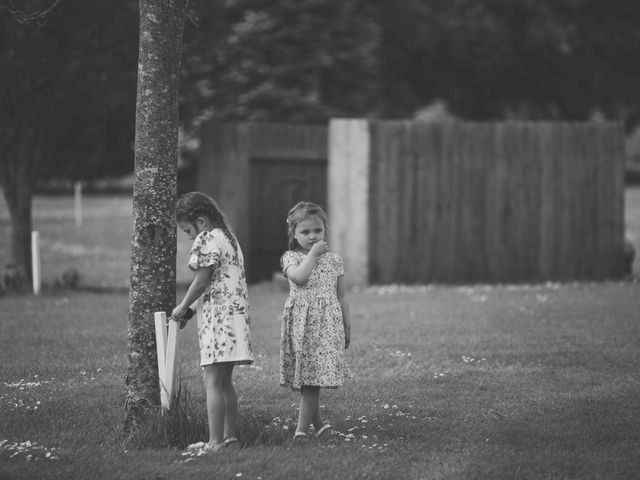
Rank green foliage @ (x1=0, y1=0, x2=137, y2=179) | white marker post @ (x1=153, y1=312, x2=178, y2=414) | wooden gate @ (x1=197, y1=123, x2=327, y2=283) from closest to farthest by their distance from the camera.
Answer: white marker post @ (x1=153, y1=312, x2=178, y2=414) → green foliage @ (x1=0, y1=0, x2=137, y2=179) → wooden gate @ (x1=197, y1=123, x2=327, y2=283)

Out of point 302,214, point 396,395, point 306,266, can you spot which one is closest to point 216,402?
point 306,266

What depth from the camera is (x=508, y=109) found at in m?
41.4

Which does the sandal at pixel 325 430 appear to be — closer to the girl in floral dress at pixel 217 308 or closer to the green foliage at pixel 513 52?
the girl in floral dress at pixel 217 308

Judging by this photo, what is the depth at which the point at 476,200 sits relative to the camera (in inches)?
583

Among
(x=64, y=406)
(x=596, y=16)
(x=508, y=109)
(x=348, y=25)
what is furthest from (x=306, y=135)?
(x=508, y=109)

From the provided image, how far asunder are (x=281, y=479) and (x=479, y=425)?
1.74 m

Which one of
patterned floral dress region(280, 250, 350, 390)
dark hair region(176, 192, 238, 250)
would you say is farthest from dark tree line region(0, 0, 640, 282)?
patterned floral dress region(280, 250, 350, 390)

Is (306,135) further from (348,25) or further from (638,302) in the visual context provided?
(348,25)

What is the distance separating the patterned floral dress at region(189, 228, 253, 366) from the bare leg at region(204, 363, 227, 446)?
0.10m

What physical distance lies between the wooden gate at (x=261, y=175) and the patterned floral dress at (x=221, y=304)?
9235mm

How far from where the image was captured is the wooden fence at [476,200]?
14.6m

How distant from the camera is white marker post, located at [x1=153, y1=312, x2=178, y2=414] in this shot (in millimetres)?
6141

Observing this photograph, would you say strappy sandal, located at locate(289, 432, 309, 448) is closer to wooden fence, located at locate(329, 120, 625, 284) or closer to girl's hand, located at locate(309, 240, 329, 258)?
girl's hand, located at locate(309, 240, 329, 258)

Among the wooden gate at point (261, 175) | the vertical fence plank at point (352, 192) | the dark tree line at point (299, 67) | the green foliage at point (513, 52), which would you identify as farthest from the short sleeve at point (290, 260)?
the green foliage at point (513, 52)
